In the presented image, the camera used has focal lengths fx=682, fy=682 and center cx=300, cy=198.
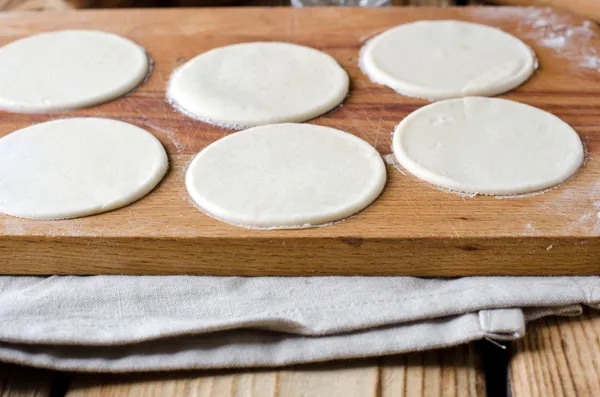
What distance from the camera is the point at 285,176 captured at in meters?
0.89

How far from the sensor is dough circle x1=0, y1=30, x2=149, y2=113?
106 cm

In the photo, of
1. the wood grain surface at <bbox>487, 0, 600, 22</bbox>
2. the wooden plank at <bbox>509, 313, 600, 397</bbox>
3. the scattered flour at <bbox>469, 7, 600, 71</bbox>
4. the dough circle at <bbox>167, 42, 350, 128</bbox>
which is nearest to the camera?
the wooden plank at <bbox>509, 313, 600, 397</bbox>

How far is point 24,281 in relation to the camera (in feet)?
2.80

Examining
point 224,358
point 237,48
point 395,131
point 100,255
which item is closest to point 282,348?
point 224,358

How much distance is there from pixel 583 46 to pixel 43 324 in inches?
38.9

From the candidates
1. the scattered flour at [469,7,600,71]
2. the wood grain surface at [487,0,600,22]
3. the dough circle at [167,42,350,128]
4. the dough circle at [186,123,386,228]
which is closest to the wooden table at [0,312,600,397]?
the dough circle at [186,123,386,228]

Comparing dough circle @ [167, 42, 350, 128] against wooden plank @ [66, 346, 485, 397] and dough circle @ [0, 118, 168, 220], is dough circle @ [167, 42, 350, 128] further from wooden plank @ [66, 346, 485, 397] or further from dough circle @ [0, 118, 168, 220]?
wooden plank @ [66, 346, 485, 397]

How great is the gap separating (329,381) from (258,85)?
529 millimetres

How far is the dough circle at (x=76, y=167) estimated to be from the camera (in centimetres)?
85

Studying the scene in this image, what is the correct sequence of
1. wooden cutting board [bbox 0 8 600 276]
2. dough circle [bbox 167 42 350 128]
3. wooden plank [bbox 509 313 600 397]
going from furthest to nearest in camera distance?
dough circle [bbox 167 42 350 128], wooden cutting board [bbox 0 8 600 276], wooden plank [bbox 509 313 600 397]

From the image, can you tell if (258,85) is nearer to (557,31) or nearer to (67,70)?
(67,70)

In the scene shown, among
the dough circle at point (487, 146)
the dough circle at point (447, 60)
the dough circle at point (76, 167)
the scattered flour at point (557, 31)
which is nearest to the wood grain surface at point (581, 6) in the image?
the scattered flour at point (557, 31)

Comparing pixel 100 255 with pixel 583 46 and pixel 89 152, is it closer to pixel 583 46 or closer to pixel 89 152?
pixel 89 152

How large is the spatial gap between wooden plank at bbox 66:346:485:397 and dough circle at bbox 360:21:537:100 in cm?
47
